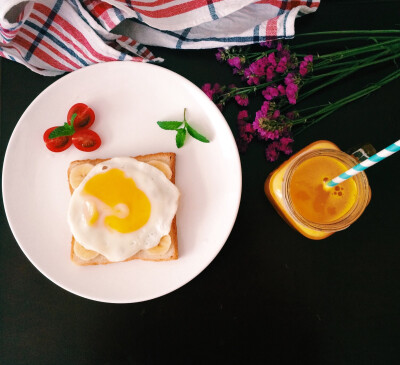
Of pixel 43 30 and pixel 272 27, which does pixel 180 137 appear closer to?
pixel 272 27

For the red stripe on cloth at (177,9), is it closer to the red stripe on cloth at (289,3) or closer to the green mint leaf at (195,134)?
the red stripe on cloth at (289,3)

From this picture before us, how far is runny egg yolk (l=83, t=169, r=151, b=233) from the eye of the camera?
1.44 metres

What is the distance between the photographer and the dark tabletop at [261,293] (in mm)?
1615

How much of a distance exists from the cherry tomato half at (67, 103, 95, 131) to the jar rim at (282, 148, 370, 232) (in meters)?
0.77

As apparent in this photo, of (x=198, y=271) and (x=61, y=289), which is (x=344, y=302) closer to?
(x=198, y=271)

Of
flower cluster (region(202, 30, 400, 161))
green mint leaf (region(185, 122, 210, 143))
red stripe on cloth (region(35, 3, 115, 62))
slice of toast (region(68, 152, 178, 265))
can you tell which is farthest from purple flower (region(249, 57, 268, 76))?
red stripe on cloth (region(35, 3, 115, 62))

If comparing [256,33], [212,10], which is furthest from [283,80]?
[212,10]

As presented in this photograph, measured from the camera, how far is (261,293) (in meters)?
1.62

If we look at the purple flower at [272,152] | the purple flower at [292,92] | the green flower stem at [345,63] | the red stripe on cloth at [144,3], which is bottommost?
the purple flower at [272,152]

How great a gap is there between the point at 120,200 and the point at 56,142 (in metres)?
0.35

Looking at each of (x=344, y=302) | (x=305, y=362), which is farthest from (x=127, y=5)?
(x=305, y=362)

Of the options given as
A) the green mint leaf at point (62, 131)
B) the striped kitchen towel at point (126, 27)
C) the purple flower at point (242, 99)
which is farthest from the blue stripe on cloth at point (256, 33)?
the green mint leaf at point (62, 131)

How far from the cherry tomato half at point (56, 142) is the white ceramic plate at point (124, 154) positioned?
0.12 feet

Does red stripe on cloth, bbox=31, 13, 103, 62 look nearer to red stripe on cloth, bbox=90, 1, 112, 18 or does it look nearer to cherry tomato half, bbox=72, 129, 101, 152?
red stripe on cloth, bbox=90, 1, 112, 18
